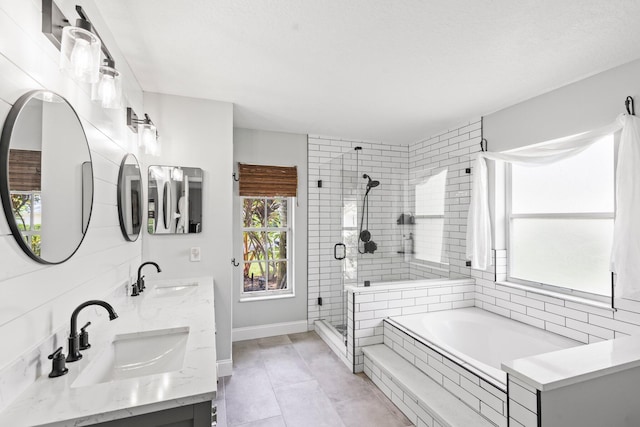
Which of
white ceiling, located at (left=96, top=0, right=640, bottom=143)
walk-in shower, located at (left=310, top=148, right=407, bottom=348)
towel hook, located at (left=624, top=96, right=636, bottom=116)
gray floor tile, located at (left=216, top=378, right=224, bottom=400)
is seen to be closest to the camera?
white ceiling, located at (left=96, top=0, right=640, bottom=143)

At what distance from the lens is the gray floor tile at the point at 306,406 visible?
7.27 ft

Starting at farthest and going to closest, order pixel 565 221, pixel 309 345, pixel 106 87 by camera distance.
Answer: pixel 309 345 < pixel 565 221 < pixel 106 87

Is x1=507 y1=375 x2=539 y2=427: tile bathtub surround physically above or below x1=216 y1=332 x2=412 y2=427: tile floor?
above

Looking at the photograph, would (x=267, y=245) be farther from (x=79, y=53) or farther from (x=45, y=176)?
(x=79, y=53)

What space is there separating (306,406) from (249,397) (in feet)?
1.60

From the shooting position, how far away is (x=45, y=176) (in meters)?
1.12

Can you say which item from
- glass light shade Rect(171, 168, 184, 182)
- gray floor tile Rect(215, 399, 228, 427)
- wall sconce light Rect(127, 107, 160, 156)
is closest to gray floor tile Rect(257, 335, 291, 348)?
gray floor tile Rect(215, 399, 228, 427)

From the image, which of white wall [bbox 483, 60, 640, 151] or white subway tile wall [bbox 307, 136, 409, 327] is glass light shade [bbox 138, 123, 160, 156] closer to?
white subway tile wall [bbox 307, 136, 409, 327]

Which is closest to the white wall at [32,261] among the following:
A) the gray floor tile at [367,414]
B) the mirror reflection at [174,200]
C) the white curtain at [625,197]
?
the mirror reflection at [174,200]

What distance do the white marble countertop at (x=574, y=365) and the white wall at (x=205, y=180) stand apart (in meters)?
2.29

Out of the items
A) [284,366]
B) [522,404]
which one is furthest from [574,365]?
[284,366]

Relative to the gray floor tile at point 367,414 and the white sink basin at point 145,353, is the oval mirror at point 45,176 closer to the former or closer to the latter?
the white sink basin at point 145,353

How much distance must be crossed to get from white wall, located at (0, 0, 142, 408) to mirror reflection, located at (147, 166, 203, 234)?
811mm

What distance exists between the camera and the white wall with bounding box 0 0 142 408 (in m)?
0.94
